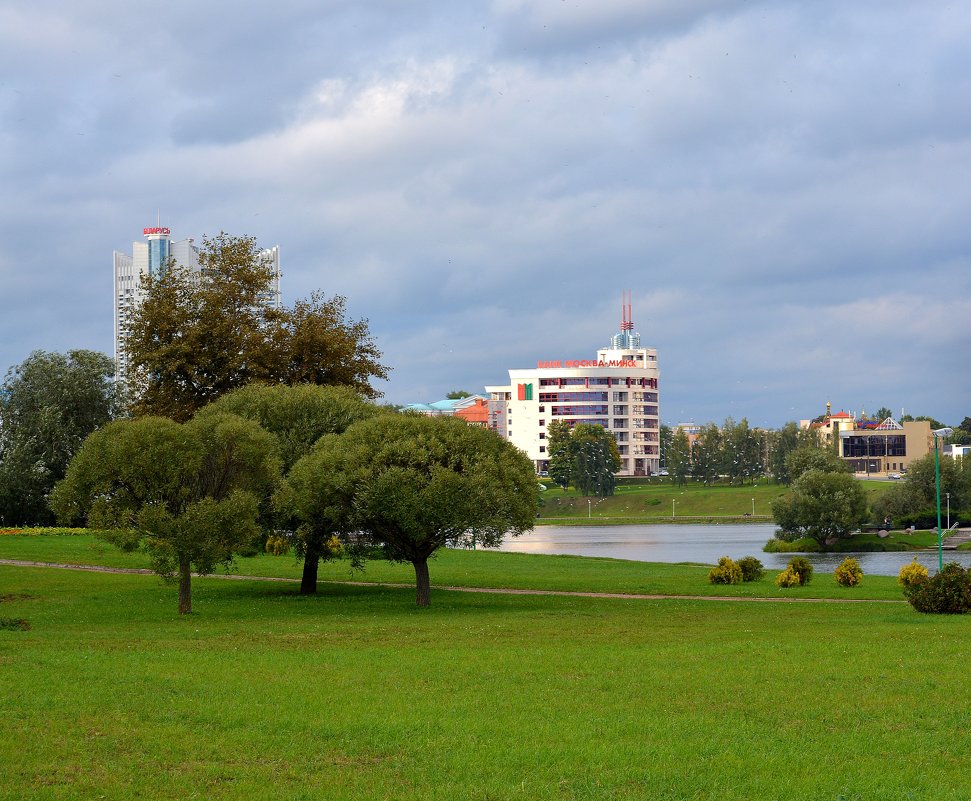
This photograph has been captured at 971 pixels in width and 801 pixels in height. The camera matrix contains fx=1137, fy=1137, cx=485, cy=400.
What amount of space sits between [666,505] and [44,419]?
Answer: 3887 inches

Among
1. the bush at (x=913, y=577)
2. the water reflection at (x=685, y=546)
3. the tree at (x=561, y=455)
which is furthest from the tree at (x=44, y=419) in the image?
the tree at (x=561, y=455)

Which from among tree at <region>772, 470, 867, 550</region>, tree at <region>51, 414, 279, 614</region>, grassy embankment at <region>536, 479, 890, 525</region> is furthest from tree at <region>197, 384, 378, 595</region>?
grassy embankment at <region>536, 479, 890, 525</region>

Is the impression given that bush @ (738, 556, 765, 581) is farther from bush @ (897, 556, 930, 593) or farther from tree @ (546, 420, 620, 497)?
tree @ (546, 420, 620, 497)

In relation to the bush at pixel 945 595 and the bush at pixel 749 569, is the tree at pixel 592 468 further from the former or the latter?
the bush at pixel 945 595

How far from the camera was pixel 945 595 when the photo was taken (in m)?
26.8

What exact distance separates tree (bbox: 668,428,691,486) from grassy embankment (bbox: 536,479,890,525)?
2.36 m

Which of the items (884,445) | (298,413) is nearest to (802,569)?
(298,413)

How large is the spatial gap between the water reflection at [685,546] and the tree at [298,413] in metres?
28.5

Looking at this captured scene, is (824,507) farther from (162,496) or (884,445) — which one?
(884,445)

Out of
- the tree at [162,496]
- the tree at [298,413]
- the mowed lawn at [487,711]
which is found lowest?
the mowed lawn at [487,711]

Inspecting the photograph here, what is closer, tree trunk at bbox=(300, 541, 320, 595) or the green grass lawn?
tree trunk at bbox=(300, 541, 320, 595)

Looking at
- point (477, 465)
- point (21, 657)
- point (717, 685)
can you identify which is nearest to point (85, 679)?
point (21, 657)

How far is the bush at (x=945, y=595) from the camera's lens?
2683 centimetres

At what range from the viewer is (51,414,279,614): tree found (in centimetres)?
2617
